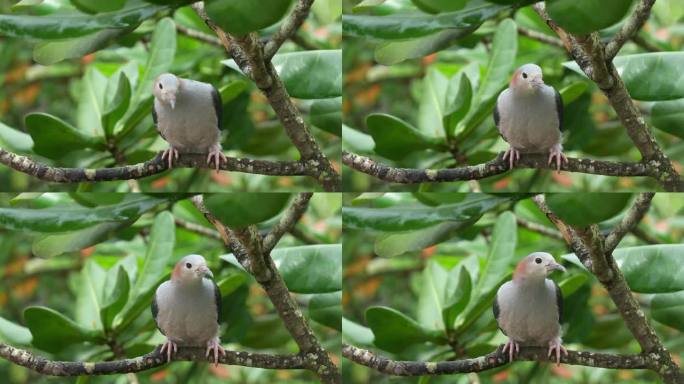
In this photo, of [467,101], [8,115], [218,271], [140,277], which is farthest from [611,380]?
[8,115]

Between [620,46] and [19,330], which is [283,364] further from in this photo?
[620,46]

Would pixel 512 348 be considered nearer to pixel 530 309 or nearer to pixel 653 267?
pixel 530 309

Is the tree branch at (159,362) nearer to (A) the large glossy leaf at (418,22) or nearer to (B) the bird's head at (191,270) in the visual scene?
(B) the bird's head at (191,270)

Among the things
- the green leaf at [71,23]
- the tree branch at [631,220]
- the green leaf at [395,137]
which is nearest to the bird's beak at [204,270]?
the green leaf at [395,137]

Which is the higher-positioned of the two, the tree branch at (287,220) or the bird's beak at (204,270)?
the tree branch at (287,220)

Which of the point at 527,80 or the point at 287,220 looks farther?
the point at 287,220

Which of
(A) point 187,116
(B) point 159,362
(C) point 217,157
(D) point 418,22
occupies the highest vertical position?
(D) point 418,22

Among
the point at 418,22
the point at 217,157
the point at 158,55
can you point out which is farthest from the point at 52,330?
the point at 418,22
